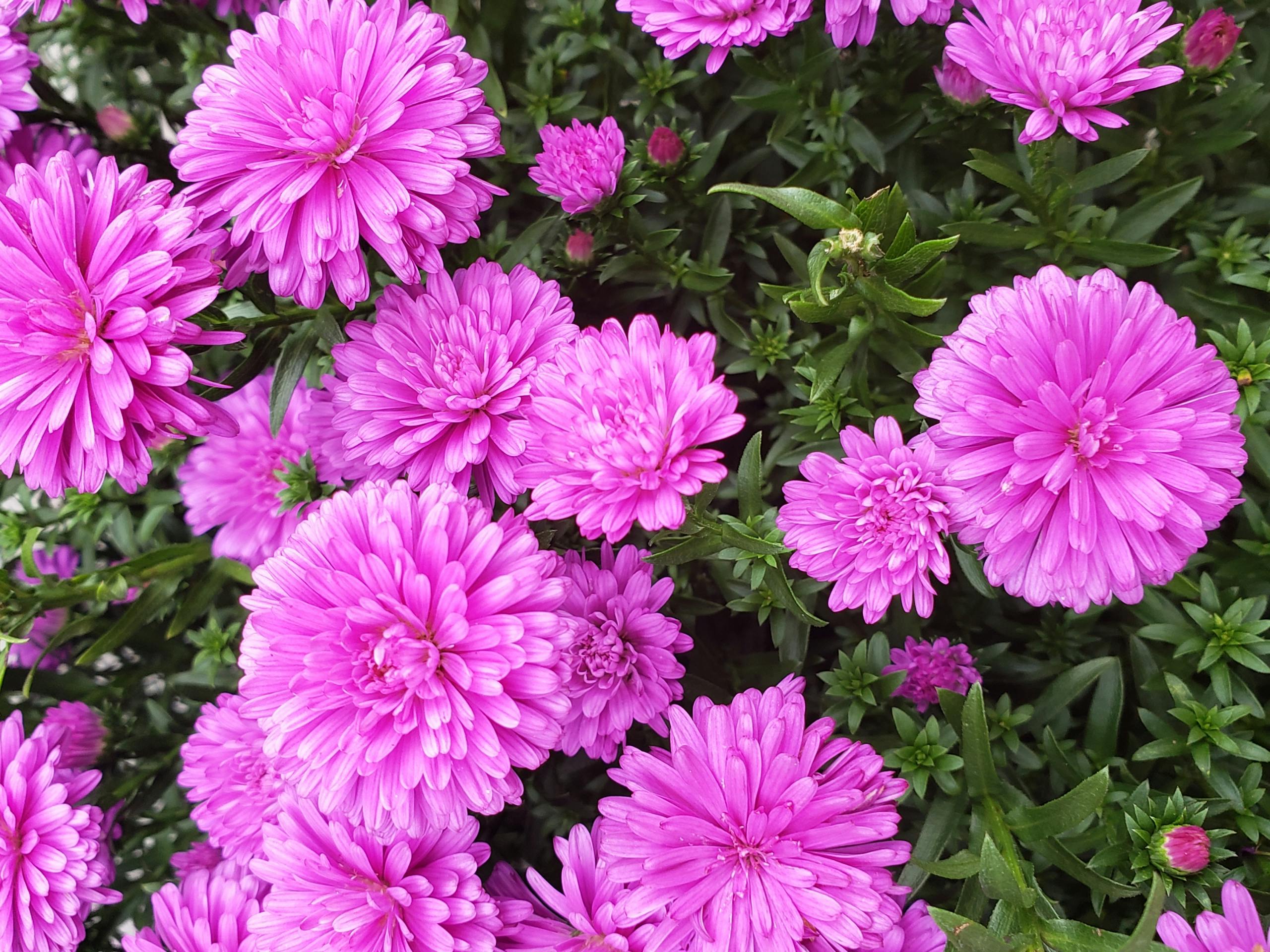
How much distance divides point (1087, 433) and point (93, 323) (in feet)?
2.49

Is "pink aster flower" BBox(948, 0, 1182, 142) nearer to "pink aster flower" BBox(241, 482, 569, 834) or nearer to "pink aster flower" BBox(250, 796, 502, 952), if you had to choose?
"pink aster flower" BBox(241, 482, 569, 834)

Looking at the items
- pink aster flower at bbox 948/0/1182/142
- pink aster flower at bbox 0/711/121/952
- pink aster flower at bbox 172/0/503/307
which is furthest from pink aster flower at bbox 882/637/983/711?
pink aster flower at bbox 0/711/121/952

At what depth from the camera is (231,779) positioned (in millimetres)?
931

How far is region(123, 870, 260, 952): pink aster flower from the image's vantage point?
33.6 inches

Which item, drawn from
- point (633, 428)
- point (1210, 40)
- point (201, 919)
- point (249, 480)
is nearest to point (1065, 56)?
point (1210, 40)

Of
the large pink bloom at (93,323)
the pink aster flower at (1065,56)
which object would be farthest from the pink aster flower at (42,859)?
the pink aster flower at (1065,56)

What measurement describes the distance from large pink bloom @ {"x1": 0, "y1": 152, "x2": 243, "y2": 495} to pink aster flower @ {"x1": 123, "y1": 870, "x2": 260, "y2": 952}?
402 millimetres

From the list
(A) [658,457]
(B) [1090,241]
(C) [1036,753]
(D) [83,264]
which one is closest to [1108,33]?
(B) [1090,241]

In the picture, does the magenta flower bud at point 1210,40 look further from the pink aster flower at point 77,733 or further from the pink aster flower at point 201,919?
the pink aster flower at point 77,733

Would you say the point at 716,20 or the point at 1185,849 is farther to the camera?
the point at 716,20

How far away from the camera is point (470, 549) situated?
2.27 ft

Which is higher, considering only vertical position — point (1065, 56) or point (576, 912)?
point (1065, 56)

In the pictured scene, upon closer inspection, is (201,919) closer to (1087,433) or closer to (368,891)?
(368,891)

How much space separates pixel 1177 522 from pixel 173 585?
98 centimetres
